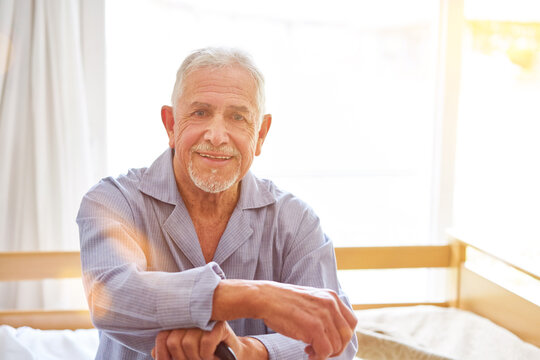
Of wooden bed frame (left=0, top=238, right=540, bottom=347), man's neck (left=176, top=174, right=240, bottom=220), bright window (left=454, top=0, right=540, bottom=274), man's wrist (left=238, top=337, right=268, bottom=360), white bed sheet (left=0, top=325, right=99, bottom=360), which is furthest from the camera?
bright window (left=454, top=0, right=540, bottom=274)

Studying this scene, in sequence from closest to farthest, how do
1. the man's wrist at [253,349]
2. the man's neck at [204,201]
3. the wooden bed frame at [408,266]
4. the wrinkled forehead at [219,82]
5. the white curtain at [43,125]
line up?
1. the man's wrist at [253,349]
2. the wrinkled forehead at [219,82]
3. the man's neck at [204,201]
4. the wooden bed frame at [408,266]
5. the white curtain at [43,125]

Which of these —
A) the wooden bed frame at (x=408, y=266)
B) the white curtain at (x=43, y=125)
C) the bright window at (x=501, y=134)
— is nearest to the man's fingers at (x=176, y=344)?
the wooden bed frame at (x=408, y=266)

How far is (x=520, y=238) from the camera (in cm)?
351

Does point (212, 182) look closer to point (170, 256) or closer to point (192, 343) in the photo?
point (170, 256)

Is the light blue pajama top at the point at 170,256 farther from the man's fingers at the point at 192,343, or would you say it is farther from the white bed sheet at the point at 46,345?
the white bed sheet at the point at 46,345

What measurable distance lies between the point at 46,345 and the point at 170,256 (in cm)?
86

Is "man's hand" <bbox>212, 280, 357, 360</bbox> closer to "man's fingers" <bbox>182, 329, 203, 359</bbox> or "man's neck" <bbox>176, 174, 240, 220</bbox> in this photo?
"man's fingers" <bbox>182, 329, 203, 359</bbox>

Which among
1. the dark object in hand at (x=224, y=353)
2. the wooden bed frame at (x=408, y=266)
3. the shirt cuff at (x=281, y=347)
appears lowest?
the wooden bed frame at (x=408, y=266)

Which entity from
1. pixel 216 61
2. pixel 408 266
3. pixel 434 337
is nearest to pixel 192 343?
pixel 216 61

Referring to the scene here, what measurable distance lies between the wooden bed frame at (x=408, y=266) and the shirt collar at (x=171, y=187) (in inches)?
38.1

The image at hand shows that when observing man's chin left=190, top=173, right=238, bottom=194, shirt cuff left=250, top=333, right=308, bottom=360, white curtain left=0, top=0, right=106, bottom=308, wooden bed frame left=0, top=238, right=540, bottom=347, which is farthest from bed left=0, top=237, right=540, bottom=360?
man's chin left=190, top=173, right=238, bottom=194

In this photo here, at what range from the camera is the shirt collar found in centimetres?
106

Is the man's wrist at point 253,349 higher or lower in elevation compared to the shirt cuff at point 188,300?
lower

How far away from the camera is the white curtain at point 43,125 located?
2221 millimetres
